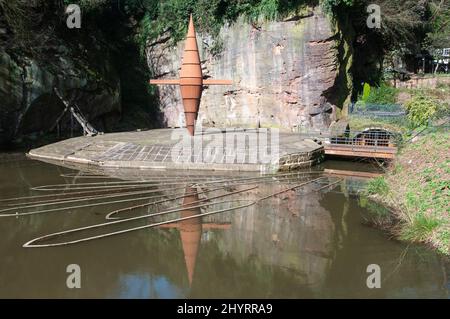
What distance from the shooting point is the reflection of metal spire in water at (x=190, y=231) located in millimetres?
7266

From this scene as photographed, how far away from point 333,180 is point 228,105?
9.43 m

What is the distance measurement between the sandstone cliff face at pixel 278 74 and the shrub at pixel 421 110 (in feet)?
11.2

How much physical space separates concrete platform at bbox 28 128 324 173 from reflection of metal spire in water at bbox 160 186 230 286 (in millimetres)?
3812

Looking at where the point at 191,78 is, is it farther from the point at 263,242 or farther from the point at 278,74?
the point at 263,242

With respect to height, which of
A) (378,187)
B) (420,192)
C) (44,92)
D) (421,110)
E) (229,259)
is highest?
(44,92)

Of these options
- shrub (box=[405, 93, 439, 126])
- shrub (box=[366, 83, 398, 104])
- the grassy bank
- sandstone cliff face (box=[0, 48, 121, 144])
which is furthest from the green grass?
sandstone cliff face (box=[0, 48, 121, 144])

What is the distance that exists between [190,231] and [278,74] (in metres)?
13.0

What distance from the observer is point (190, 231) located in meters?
8.61

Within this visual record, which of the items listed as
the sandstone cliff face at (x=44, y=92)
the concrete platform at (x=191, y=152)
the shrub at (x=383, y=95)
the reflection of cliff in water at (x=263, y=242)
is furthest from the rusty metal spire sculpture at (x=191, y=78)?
the shrub at (x=383, y=95)

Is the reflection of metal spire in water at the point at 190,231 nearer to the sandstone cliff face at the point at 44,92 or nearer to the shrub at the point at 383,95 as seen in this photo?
the sandstone cliff face at the point at 44,92

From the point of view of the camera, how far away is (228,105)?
21.8 metres

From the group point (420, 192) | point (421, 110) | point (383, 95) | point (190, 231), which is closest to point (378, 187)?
point (420, 192)

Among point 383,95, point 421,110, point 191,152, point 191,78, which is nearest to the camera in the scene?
point 191,152
